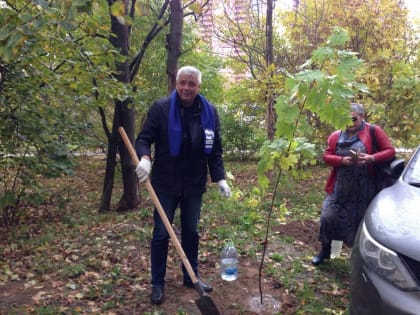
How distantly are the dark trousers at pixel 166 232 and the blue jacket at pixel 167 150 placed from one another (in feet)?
0.32

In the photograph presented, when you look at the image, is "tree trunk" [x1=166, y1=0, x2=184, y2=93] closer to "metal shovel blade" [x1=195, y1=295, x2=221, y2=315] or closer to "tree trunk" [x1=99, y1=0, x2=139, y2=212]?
"tree trunk" [x1=99, y1=0, x2=139, y2=212]

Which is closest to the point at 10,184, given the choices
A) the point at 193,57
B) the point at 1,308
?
the point at 1,308

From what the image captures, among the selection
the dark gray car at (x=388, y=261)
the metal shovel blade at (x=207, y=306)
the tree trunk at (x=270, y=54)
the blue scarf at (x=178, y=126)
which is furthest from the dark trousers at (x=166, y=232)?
the tree trunk at (x=270, y=54)

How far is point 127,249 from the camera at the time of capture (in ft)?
16.1

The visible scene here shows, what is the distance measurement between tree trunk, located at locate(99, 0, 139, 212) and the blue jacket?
2812 mm

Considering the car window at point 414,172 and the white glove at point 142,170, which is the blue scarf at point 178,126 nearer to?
the white glove at point 142,170

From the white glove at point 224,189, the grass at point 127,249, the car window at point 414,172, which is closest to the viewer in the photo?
the car window at point 414,172

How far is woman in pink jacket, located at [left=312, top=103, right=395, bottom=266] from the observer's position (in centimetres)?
407

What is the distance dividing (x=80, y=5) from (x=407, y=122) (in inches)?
267

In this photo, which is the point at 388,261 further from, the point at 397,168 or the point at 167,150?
the point at 167,150

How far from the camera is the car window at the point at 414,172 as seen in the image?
329cm

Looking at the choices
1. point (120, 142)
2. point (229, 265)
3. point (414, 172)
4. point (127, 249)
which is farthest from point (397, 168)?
point (120, 142)

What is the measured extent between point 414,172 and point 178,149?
2.03 metres

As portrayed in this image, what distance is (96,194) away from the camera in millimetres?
8750
